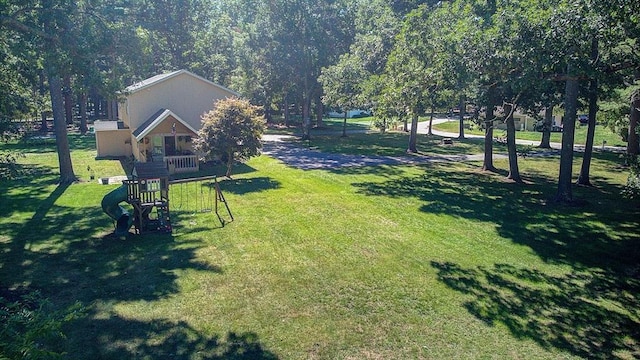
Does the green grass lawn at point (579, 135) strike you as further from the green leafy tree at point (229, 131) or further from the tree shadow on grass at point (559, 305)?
the tree shadow on grass at point (559, 305)

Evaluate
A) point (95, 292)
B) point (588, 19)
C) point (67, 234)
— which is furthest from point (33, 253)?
point (588, 19)

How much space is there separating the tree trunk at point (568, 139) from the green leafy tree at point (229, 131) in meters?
13.7

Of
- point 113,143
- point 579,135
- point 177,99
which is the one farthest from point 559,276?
point 579,135

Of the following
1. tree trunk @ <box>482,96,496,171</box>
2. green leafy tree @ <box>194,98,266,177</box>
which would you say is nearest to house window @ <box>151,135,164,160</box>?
green leafy tree @ <box>194,98,266,177</box>

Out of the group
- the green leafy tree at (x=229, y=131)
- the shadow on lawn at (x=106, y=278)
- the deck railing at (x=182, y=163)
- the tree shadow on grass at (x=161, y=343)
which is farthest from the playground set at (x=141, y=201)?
the deck railing at (x=182, y=163)

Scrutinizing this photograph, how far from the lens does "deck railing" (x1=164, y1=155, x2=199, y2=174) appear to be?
80.7ft

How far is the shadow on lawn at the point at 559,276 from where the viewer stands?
851 centimetres

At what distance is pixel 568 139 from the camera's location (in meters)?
17.3

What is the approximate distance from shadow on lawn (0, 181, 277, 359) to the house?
29.6 feet

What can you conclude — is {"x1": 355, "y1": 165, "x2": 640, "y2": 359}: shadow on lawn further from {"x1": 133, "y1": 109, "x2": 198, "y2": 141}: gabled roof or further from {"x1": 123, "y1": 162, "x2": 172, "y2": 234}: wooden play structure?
{"x1": 133, "y1": 109, "x2": 198, "y2": 141}: gabled roof

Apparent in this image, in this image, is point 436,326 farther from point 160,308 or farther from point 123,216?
point 123,216

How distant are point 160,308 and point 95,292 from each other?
179cm

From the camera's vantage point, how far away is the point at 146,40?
1572cm

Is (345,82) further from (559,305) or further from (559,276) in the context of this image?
(559,305)
